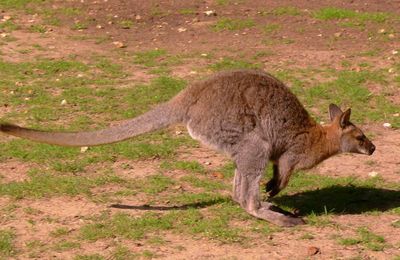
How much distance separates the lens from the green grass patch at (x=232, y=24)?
11.6 m

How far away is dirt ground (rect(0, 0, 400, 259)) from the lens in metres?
5.53

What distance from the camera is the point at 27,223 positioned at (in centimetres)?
592

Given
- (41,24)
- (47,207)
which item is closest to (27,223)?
(47,207)

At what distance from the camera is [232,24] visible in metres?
11.7

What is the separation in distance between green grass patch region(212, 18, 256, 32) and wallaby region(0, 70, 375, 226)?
5.45m

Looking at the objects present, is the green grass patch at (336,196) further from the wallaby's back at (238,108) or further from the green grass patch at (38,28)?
the green grass patch at (38,28)

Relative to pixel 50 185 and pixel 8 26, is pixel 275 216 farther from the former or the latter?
pixel 8 26

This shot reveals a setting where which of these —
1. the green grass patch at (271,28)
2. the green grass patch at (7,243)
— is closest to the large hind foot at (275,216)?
the green grass patch at (7,243)

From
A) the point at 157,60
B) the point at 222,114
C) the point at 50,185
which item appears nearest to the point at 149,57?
the point at 157,60

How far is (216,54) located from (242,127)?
4659mm

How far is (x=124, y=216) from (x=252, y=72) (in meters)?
1.52

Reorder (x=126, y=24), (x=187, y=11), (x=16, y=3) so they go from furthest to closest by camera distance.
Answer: (x=16, y=3), (x=187, y=11), (x=126, y=24)

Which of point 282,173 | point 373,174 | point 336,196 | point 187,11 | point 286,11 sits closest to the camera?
point 282,173

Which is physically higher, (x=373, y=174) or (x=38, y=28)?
(x=38, y=28)
